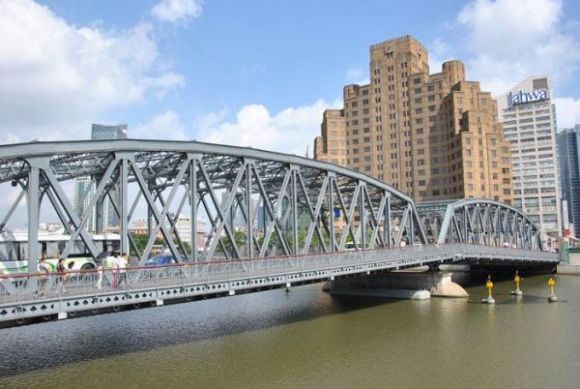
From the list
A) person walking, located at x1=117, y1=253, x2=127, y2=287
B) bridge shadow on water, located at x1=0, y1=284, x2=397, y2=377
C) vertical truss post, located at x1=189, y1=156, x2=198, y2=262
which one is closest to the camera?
person walking, located at x1=117, y1=253, x2=127, y2=287

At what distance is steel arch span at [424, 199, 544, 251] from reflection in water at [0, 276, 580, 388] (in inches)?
546

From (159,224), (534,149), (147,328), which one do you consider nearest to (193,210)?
(159,224)

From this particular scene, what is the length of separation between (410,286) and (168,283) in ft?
94.4

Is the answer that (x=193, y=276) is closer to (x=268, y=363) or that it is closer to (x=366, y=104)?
(x=268, y=363)

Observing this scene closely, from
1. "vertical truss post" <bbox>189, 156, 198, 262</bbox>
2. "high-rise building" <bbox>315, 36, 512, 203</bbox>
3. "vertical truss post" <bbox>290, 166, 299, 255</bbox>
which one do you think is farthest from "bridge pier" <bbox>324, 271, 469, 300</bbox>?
"high-rise building" <bbox>315, 36, 512, 203</bbox>

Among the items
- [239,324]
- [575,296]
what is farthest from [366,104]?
[239,324]

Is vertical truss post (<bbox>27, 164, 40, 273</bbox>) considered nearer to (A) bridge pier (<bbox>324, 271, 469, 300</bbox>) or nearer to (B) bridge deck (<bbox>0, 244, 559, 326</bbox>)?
(B) bridge deck (<bbox>0, 244, 559, 326</bbox>)

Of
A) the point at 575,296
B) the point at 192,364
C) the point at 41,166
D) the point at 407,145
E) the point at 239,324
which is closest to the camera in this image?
the point at 41,166

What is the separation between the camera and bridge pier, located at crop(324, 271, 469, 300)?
45312mm

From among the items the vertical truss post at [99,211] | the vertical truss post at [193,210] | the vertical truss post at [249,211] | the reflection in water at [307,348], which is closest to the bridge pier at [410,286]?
the reflection in water at [307,348]

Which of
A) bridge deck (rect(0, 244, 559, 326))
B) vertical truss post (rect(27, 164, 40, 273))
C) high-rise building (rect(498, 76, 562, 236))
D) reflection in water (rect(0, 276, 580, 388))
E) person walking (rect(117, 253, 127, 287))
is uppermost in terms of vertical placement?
high-rise building (rect(498, 76, 562, 236))

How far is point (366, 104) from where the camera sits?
12875 cm

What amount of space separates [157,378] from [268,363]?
16.7ft

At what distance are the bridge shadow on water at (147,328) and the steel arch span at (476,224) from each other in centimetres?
1395
